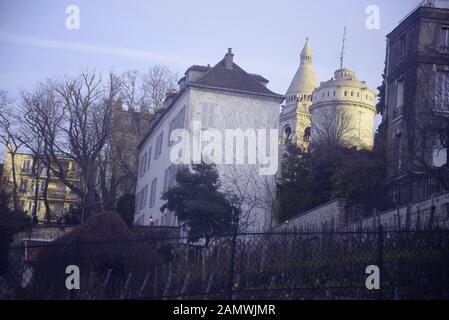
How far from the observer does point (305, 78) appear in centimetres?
8375

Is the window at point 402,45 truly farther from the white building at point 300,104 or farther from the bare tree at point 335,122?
the white building at point 300,104

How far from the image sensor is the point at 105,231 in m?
16.7

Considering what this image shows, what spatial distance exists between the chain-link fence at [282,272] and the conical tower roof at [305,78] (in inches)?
2848

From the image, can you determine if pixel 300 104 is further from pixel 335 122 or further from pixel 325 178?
pixel 325 178

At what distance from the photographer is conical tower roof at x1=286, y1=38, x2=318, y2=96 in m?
82.2

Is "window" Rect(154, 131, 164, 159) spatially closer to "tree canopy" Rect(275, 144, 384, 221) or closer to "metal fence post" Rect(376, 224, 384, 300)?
"tree canopy" Rect(275, 144, 384, 221)

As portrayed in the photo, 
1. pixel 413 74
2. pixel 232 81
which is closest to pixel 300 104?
pixel 232 81

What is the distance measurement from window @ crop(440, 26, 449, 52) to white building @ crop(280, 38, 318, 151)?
127ft

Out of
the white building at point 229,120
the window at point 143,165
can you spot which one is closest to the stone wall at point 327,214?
the white building at point 229,120

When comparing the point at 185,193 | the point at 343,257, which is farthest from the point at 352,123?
the point at 343,257

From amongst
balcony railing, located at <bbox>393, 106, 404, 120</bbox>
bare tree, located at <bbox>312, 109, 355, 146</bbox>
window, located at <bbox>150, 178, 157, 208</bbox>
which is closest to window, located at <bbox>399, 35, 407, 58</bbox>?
balcony railing, located at <bbox>393, 106, 404, 120</bbox>

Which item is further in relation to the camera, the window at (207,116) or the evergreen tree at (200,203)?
the window at (207,116)

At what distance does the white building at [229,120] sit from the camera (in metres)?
30.2

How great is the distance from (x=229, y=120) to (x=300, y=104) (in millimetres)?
45337
